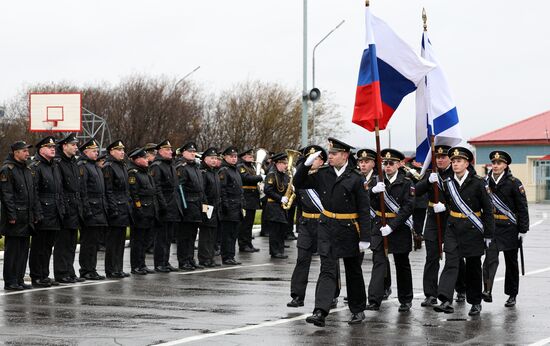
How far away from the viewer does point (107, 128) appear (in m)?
61.8

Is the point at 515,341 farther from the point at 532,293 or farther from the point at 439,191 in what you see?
the point at 532,293

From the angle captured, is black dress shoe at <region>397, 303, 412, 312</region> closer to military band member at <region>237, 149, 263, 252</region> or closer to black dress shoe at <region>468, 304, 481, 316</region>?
black dress shoe at <region>468, 304, 481, 316</region>

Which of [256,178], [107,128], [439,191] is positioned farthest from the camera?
[107,128]

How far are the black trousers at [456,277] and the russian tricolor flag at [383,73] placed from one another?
5.87ft

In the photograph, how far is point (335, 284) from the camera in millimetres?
11750

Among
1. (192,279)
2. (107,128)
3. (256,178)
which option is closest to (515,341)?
(192,279)

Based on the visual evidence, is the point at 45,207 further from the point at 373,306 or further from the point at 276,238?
the point at 276,238

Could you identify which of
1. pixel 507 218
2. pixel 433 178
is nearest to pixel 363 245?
pixel 433 178

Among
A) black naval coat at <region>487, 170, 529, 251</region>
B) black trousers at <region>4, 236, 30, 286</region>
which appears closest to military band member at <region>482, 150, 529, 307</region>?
black naval coat at <region>487, 170, 529, 251</region>

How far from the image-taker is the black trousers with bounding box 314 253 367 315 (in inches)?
457

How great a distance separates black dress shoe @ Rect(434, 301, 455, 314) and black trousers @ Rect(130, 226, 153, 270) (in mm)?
6140

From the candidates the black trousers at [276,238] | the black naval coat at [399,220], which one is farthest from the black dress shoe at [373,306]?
the black trousers at [276,238]

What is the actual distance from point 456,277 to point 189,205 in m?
6.66

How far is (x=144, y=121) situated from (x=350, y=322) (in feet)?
174
